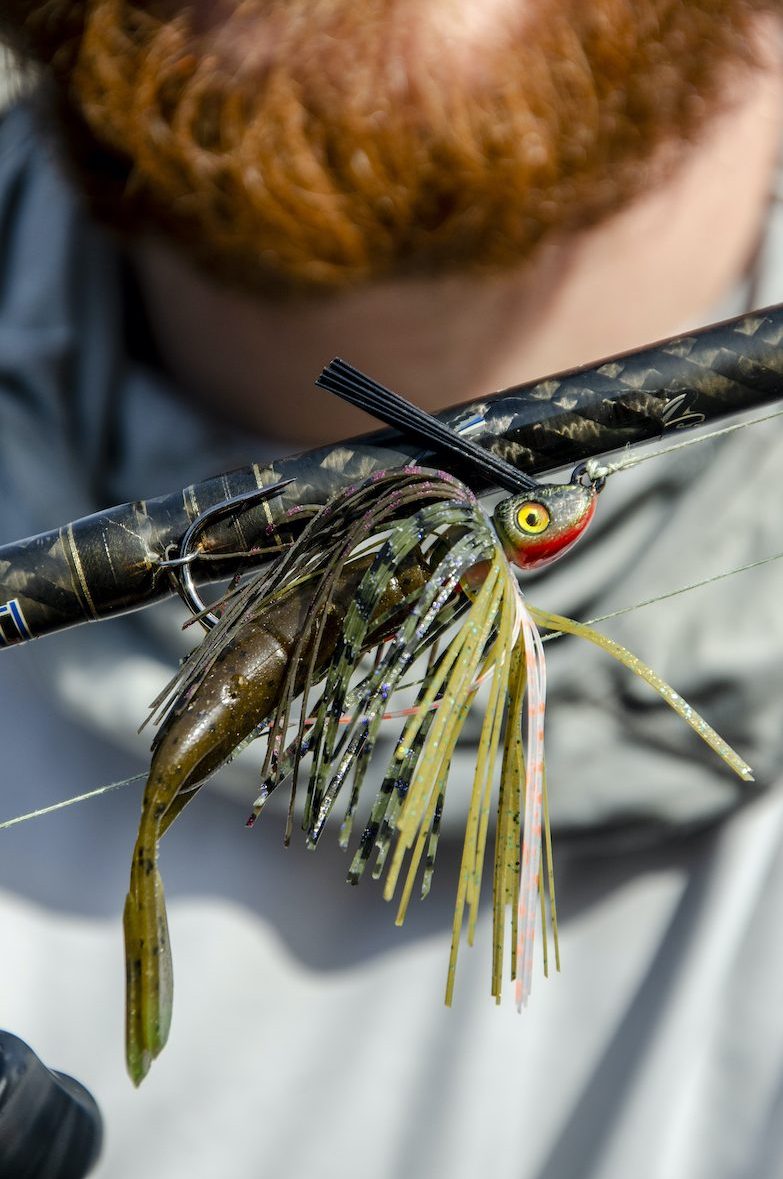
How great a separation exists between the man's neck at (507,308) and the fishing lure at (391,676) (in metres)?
0.06

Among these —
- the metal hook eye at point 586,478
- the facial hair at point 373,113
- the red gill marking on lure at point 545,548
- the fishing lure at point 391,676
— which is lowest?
the fishing lure at point 391,676

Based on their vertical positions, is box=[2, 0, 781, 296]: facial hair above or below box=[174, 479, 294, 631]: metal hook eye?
above

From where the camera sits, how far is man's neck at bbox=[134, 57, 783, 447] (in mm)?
376

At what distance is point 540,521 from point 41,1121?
11.9 inches

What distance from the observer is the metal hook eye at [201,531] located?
340 mm

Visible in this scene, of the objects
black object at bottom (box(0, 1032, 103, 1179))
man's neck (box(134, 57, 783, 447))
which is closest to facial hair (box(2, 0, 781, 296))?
man's neck (box(134, 57, 783, 447))

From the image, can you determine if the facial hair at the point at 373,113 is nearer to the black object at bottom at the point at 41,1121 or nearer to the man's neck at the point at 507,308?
the man's neck at the point at 507,308

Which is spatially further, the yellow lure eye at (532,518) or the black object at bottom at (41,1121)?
the black object at bottom at (41,1121)

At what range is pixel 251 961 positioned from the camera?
1.78ft

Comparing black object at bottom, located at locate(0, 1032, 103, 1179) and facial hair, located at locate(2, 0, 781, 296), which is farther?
black object at bottom, located at locate(0, 1032, 103, 1179)

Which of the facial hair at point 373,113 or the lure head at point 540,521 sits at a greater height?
the facial hair at point 373,113

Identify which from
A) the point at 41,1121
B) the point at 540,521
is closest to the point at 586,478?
the point at 540,521

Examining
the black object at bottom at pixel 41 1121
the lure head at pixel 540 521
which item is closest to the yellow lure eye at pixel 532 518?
the lure head at pixel 540 521

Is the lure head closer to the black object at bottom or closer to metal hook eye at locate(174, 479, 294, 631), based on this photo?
metal hook eye at locate(174, 479, 294, 631)
